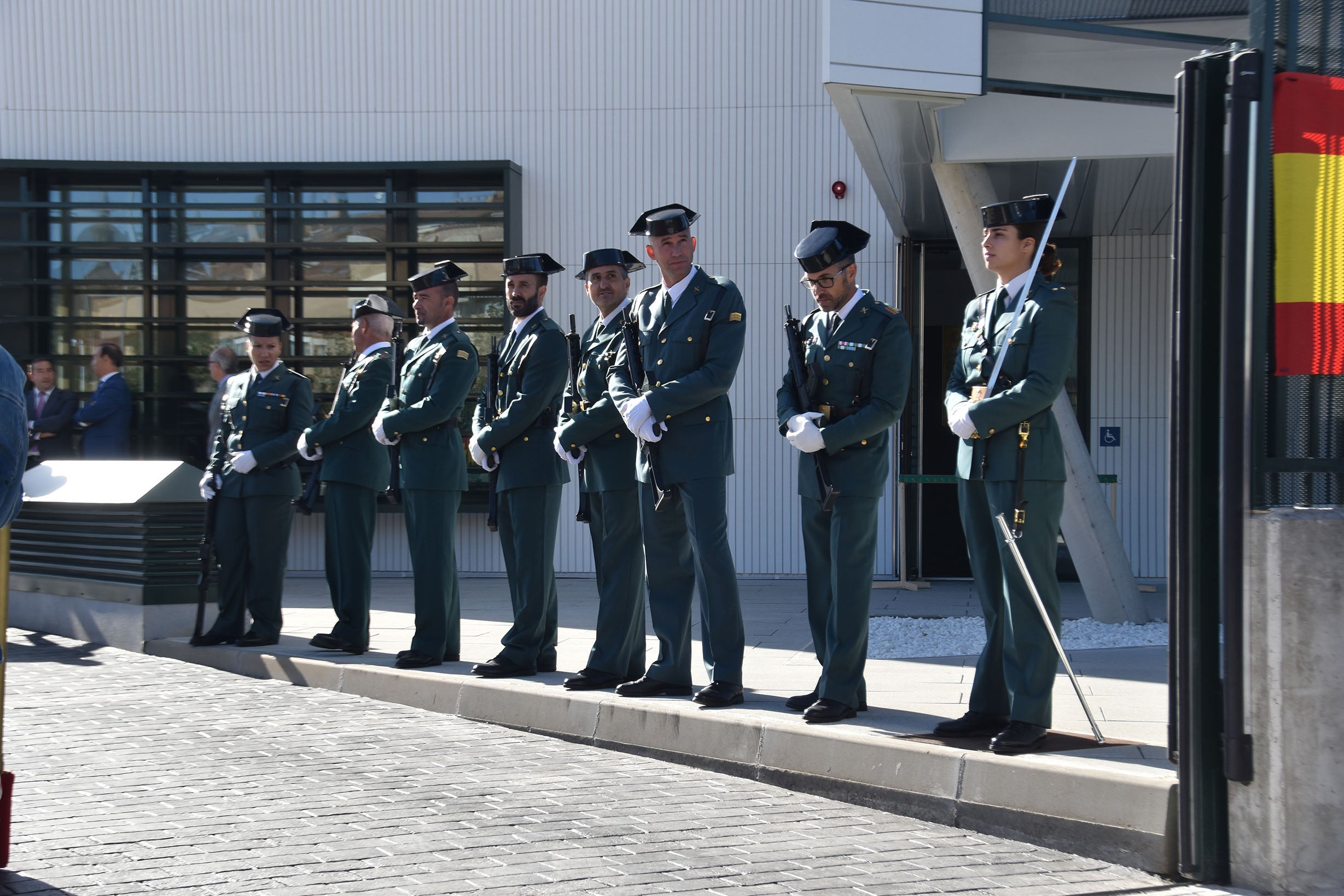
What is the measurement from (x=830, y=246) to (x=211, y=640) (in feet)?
15.1

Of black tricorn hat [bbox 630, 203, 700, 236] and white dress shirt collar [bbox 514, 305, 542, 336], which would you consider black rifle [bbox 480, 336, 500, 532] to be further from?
black tricorn hat [bbox 630, 203, 700, 236]

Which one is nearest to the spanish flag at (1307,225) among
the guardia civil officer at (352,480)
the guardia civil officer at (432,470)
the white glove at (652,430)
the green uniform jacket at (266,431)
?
the white glove at (652,430)

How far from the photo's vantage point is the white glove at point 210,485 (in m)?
8.16

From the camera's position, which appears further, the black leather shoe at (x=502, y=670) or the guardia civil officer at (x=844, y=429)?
the black leather shoe at (x=502, y=670)

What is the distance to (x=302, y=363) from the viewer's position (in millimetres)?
12477

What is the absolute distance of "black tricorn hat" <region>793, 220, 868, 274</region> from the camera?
573cm

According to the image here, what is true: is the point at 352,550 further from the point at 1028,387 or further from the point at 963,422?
the point at 1028,387

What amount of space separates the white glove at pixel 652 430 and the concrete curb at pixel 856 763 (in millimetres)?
1141

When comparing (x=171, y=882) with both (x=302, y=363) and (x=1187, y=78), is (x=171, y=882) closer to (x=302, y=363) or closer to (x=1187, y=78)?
(x=1187, y=78)

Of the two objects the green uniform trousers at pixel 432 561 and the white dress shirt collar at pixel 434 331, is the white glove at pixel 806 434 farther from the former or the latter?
the white dress shirt collar at pixel 434 331

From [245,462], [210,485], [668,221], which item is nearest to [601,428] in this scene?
[668,221]

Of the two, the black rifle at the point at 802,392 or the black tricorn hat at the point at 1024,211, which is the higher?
the black tricorn hat at the point at 1024,211

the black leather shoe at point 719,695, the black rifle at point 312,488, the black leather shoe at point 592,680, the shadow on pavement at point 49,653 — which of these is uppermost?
the black rifle at point 312,488

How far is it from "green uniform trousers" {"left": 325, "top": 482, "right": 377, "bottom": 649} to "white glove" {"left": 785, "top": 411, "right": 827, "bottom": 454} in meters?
3.08
